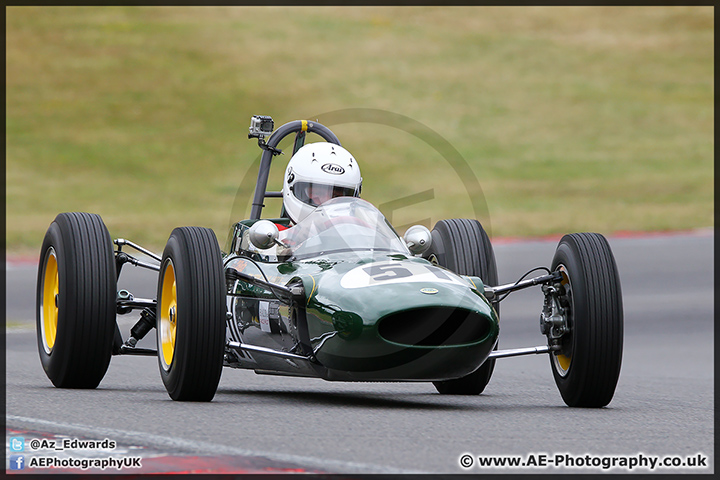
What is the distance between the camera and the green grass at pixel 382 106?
3703 cm

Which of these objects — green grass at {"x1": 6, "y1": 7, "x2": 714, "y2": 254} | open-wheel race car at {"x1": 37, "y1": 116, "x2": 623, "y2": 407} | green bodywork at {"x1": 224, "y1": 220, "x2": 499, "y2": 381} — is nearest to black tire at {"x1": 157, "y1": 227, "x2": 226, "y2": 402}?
open-wheel race car at {"x1": 37, "y1": 116, "x2": 623, "y2": 407}

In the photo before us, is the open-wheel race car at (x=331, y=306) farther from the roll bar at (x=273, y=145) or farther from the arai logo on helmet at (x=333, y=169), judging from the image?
the roll bar at (x=273, y=145)

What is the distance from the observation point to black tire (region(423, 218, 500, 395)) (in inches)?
342

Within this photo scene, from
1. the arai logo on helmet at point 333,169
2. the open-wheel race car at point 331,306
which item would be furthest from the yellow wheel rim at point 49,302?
the arai logo on helmet at point 333,169

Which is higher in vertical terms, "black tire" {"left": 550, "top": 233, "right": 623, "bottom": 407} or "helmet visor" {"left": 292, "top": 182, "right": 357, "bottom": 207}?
"helmet visor" {"left": 292, "top": 182, "right": 357, "bottom": 207}

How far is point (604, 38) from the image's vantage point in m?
63.2

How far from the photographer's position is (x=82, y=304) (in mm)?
8055

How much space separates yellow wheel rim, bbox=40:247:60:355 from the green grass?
17.8m

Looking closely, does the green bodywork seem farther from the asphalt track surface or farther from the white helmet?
the white helmet

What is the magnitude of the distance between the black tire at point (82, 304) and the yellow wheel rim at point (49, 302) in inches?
17.1

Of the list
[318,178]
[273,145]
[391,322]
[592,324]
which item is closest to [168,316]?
[318,178]

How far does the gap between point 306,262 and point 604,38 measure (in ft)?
191

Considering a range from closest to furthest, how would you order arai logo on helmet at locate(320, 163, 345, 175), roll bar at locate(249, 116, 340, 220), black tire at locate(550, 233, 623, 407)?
1. black tire at locate(550, 233, 623, 407)
2. arai logo on helmet at locate(320, 163, 345, 175)
3. roll bar at locate(249, 116, 340, 220)

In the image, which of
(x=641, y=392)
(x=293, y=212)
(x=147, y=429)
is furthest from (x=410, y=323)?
(x=641, y=392)
